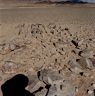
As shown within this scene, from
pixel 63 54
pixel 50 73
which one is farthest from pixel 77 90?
pixel 63 54

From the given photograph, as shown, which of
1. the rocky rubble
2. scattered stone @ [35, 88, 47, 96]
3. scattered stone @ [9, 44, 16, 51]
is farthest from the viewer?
scattered stone @ [9, 44, 16, 51]

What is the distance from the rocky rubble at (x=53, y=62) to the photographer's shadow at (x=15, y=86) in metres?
0.16

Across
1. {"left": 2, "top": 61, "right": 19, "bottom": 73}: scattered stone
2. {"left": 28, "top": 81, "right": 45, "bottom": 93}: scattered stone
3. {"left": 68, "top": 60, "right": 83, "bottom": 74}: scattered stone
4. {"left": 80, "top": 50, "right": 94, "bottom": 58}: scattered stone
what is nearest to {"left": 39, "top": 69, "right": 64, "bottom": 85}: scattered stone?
{"left": 28, "top": 81, "right": 45, "bottom": 93}: scattered stone

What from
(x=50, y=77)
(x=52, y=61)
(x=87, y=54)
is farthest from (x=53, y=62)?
(x=50, y=77)

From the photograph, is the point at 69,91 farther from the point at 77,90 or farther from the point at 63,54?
the point at 63,54

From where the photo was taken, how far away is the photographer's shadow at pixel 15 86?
5.55 meters

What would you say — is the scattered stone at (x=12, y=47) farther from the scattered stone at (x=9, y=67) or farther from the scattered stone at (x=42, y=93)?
the scattered stone at (x=42, y=93)

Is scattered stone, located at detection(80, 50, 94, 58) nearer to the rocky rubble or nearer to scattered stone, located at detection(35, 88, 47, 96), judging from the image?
the rocky rubble

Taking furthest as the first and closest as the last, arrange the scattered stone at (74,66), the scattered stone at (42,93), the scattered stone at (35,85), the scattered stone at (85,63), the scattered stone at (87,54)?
1. the scattered stone at (87,54)
2. the scattered stone at (85,63)
3. the scattered stone at (74,66)
4. the scattered stone at (35,85)
5. the scattered stone at (42,93)

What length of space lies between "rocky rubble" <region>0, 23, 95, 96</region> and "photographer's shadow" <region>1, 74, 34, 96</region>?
0.53 ft

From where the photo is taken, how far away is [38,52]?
7148 mm

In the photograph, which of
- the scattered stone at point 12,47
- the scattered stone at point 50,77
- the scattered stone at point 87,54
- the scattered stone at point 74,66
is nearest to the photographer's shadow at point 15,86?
the scattered stone at point 50,77

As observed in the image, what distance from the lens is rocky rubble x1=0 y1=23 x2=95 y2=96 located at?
5.46 metres

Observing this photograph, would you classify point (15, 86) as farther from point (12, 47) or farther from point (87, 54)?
point (87, 54)
